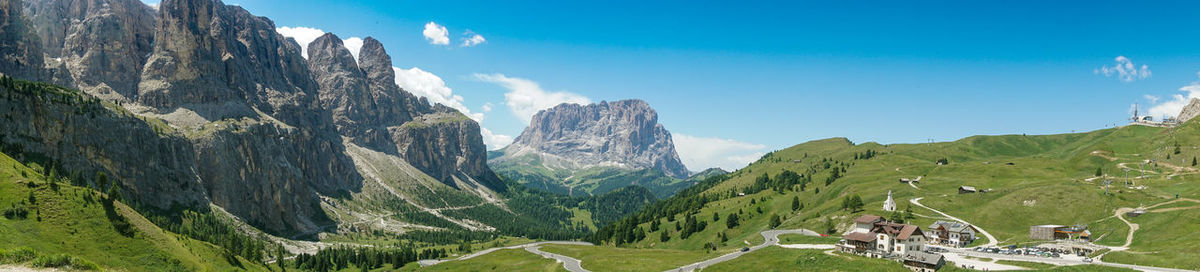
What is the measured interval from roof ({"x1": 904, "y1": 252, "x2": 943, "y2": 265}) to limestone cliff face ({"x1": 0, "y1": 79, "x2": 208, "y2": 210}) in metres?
168

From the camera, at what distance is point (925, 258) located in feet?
243

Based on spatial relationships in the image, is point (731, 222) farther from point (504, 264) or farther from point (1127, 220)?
point (1127, 220)

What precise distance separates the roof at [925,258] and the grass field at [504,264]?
211 feet

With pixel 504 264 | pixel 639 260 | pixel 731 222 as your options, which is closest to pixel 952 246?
pixel 639 260

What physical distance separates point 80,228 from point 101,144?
357 ft

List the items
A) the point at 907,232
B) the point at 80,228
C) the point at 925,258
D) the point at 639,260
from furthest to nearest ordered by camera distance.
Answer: the point at 639,260 < the point at 907,232 < the point at 80,228 < the point at 925,258

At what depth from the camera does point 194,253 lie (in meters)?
100

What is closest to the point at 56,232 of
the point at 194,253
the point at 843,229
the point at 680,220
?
the point at 194,253

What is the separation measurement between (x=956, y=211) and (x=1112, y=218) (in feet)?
87.6

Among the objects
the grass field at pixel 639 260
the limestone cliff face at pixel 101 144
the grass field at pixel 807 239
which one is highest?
the limestone cliff face at pixel 101 144

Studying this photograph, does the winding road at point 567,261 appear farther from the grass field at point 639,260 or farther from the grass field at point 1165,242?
the grass field at point 1165,242

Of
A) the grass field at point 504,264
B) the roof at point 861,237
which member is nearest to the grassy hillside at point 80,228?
the grass field at point 504,264

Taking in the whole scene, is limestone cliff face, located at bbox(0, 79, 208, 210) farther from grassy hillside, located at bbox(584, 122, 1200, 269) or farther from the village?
the village

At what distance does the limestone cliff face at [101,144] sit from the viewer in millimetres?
141250
